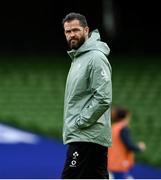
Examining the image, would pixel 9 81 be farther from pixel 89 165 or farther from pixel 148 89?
pixel 89 165

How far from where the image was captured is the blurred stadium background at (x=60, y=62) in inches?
609

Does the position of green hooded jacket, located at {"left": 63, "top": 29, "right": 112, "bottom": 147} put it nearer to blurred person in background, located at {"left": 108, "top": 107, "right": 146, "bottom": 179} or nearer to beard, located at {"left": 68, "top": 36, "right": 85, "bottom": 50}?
beard, located at {"left": 68, "top": 36, "right": 85, "bottom": 50}

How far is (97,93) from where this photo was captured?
213 inches

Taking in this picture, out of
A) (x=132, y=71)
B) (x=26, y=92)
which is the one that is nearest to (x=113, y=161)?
(x=26, y=92)

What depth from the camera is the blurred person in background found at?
9598 mm

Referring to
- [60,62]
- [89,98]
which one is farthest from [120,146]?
[60,62]

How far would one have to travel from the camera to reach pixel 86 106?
5473 millimetres

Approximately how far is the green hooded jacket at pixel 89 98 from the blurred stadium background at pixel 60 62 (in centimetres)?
757

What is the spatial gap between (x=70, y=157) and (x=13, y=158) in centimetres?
673

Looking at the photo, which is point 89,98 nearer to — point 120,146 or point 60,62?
point 120,146

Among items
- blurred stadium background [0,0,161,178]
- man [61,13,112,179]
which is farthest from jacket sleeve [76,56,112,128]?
blurred stadium background [0,0,161,178]

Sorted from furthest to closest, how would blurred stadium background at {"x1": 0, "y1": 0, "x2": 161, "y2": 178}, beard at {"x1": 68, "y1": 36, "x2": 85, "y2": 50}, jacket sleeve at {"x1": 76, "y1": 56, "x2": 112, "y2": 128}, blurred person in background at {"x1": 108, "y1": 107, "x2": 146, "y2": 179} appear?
blurred stadium background at {"x1": 0, "y1": 0, "x2": 161, "y2": 178} → blurred person in background at {"x1": 108, "y1": 107, "x2": 146, "y2": 179} → beard at {"x1": 68, "y1": 36, "x2": 85, "y2": 50} → jacket sleeve at {"x1": 76, "y1": 56, "x2": 112, "y2": 128}

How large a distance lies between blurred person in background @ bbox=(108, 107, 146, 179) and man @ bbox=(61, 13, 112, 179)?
402cm

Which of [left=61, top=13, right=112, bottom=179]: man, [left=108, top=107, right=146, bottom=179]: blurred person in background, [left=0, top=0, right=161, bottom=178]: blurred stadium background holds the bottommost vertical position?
[left=0, top=0, right=161, bottom=178]: blurred stadium background
